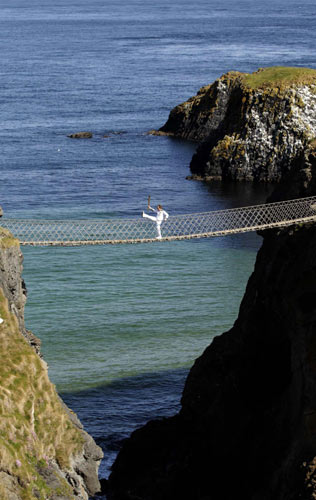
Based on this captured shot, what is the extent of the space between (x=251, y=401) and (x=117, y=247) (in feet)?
107

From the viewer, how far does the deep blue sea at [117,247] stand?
50.3 m

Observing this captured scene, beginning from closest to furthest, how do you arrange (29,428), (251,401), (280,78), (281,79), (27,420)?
(29,428)
(27,420)
(251,401)
(281,79)
(280,78)

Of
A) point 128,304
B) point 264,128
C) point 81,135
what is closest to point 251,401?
point 128,304

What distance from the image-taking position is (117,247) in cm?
7256

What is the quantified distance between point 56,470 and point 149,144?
7470 cm

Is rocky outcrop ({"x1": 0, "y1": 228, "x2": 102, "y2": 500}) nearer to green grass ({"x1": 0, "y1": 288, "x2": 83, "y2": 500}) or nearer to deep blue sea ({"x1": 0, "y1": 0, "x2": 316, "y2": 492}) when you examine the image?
green grass ({"x1": 0, "y1": 288, "x2": 83, "y2": 500})

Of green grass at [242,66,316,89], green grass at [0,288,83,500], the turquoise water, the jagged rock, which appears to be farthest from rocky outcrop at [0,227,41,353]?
the jagged rock

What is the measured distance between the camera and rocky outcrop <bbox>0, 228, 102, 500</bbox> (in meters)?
33.3

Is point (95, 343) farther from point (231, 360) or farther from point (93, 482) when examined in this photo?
point (93, 482)

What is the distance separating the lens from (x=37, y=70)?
152000mm

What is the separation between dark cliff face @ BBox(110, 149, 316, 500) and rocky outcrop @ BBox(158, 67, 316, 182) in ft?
153

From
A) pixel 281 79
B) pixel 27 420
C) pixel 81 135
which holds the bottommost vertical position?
pixel 81 135

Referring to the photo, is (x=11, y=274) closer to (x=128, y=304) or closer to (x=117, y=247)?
(x=128, y=304)

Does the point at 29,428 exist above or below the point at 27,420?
below
